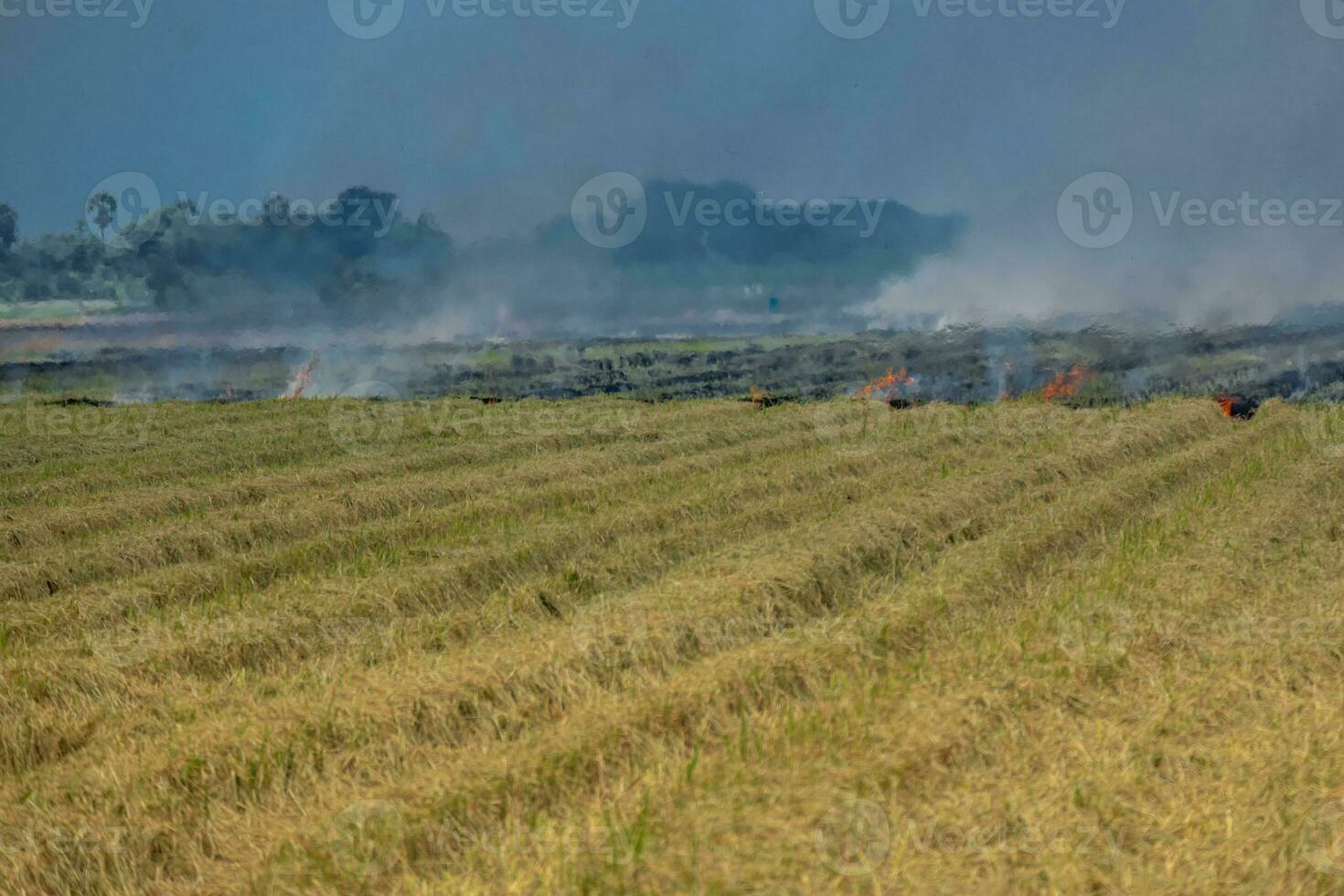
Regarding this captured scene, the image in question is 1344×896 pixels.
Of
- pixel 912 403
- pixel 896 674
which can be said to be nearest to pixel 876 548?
pixel 896 674

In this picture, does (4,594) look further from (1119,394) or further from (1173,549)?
(1119,394)

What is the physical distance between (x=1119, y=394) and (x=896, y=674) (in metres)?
19.6

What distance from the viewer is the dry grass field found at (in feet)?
14.8

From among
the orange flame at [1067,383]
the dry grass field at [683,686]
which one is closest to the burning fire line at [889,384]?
the orange flame at [1067,383]

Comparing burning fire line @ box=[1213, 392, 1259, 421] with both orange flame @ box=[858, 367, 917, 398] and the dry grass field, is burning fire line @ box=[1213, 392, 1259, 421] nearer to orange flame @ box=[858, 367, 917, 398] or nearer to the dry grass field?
orange flame @ box=[858, 367, 917, 398]

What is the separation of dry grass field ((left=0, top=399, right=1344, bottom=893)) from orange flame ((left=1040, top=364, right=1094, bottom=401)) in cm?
1117

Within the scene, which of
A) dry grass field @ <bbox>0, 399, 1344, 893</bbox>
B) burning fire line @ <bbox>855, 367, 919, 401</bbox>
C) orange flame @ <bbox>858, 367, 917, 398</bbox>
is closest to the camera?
dry grass field @ <bbox>0, 399, 1344, 893</bbox>

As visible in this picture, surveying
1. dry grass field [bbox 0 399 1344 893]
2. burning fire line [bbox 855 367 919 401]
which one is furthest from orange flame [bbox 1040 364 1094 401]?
dry grass field [bbox 0 399 1344 893]

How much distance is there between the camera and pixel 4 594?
32.8 feet

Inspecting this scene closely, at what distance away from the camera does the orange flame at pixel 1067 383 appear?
2505cm

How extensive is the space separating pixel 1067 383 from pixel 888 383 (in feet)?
14.6

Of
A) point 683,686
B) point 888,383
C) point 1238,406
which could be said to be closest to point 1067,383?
point 1238,406

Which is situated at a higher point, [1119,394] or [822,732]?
[1119,394]

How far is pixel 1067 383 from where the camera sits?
83.4 ft
